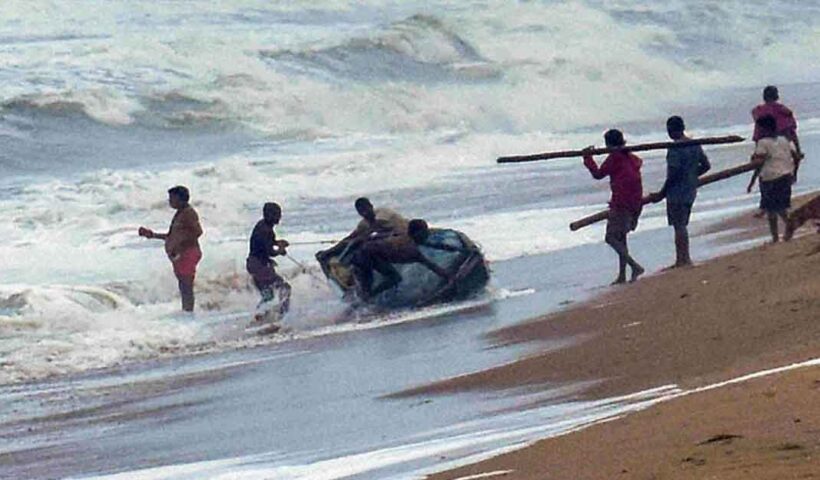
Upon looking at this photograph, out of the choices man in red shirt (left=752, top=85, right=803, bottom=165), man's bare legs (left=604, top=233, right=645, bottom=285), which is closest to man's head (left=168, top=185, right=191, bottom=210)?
man's bare legs (left=604, top=233, right=645, bottom=285)

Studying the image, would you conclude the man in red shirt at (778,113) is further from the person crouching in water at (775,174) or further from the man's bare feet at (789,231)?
the man's bare feet at (789,231)

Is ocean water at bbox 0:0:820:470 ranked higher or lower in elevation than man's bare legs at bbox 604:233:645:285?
higher

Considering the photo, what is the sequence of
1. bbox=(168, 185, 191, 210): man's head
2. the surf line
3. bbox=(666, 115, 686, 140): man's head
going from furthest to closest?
bbox=(168, 185, 191, 210): man's head → bbox=(666, 115, 686, 140): man's head → the surf line

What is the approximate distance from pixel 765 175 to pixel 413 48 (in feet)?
94.2

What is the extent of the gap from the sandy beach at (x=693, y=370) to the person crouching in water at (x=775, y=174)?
0.94m

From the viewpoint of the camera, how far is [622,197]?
14.3m

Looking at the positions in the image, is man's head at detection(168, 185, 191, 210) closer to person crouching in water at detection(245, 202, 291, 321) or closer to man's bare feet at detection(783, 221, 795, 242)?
person crouching in water at detection(245, 202, 291, 321)

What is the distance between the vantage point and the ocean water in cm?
1641

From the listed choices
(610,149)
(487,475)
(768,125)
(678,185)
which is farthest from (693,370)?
(768,125)

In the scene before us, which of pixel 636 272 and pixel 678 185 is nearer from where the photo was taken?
pixel 636 272

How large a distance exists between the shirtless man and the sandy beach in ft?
7.19

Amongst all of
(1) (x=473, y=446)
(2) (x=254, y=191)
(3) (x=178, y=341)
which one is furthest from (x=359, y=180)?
(1) (x=473, y=446)

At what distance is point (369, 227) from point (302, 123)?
18.5 metres

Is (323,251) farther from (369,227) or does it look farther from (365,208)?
(365,208)
